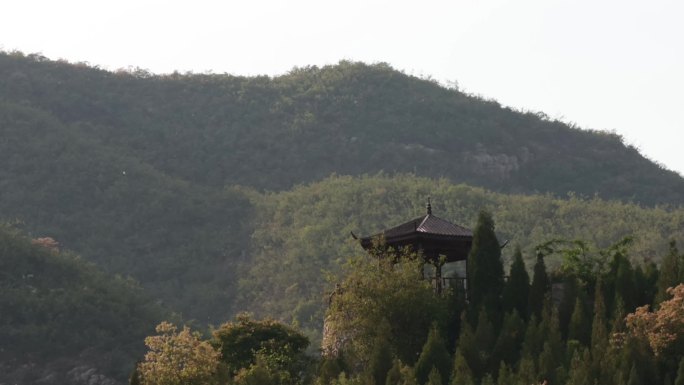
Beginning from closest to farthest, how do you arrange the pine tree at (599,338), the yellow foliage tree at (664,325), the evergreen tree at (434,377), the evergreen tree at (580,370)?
1. the evergreen tree at (580,370)
2. the pine tree at (599,338)
3. the evergreen tree at (434,377)
4. the yellow foliage tree at (664,325)

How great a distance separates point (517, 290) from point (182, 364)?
1274 centimetres

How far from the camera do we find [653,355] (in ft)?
144

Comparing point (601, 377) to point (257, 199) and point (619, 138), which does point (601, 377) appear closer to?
point (257, 199)

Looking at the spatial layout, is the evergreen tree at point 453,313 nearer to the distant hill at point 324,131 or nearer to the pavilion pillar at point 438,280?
the pavilion pillar at point 438,280

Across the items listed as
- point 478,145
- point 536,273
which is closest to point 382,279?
point 536,273

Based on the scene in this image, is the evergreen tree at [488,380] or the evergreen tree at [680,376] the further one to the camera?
the evergreen tree at [488,380]

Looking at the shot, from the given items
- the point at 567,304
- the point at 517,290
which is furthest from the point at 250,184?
the point at 567,304

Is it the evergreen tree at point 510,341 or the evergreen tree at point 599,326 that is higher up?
the evergreen tree at point 599,326

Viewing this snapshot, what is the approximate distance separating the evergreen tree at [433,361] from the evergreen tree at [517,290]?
184 inches

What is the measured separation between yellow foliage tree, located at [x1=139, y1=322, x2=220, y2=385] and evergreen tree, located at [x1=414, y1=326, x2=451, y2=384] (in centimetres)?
736

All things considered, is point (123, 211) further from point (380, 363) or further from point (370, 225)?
point (380, 363)

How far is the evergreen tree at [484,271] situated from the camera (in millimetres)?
50906

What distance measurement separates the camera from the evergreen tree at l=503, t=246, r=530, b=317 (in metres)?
50.4

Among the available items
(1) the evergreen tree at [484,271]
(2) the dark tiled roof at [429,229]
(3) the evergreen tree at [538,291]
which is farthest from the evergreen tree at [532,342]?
(2) the dark tiled roof at [429,229]
